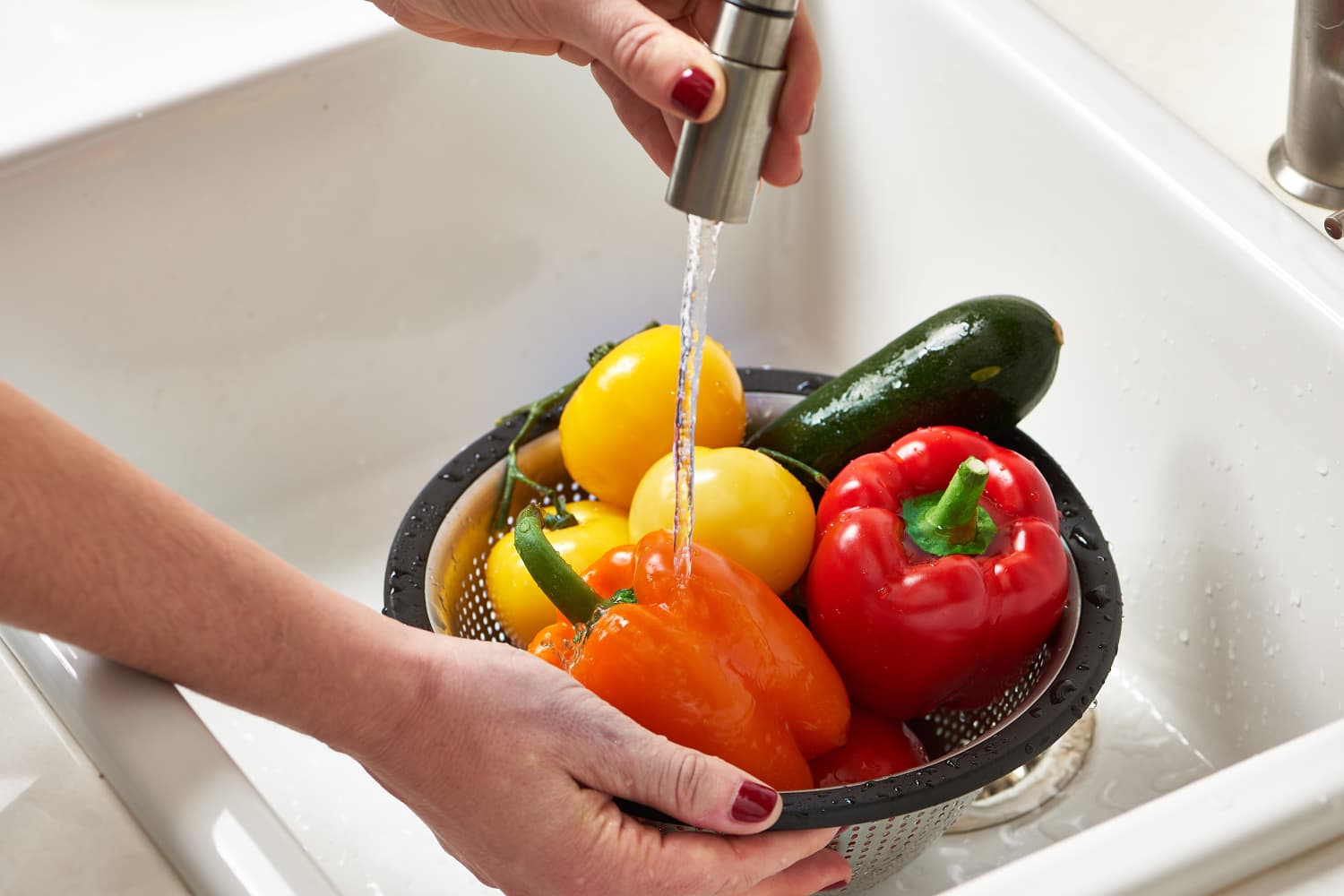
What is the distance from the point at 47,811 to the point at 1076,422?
673mm

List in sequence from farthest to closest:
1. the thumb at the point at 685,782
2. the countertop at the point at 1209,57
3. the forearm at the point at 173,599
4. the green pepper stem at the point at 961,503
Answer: the countertop at the point at 1209,57, the green pepper stem at the point at 961,503, the thumb at the point at 685,782, the forearm at the point at 173,599

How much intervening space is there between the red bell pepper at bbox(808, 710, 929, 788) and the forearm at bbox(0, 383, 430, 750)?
0.26 meters

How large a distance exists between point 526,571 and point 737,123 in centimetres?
33

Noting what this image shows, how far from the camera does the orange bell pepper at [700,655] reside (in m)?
0.64

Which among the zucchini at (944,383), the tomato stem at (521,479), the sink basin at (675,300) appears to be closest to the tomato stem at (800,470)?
the zucchini at (944,383)

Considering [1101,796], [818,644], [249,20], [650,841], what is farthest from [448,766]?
[249,20]

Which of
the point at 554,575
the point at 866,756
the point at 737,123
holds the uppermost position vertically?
the point at 737,123

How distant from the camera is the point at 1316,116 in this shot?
731 millimetres

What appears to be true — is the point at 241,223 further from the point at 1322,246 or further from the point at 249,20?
the point at 1322,246

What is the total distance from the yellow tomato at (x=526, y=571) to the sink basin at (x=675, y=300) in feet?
0.56

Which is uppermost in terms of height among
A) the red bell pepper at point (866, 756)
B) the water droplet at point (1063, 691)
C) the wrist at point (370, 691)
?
the wrist at point (370, 691)

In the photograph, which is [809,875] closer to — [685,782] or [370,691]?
[685,782]

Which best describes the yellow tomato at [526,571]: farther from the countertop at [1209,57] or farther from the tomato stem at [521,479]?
the countertop at [1209,57]

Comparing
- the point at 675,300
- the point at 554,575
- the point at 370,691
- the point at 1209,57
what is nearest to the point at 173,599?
the point at 370,691
